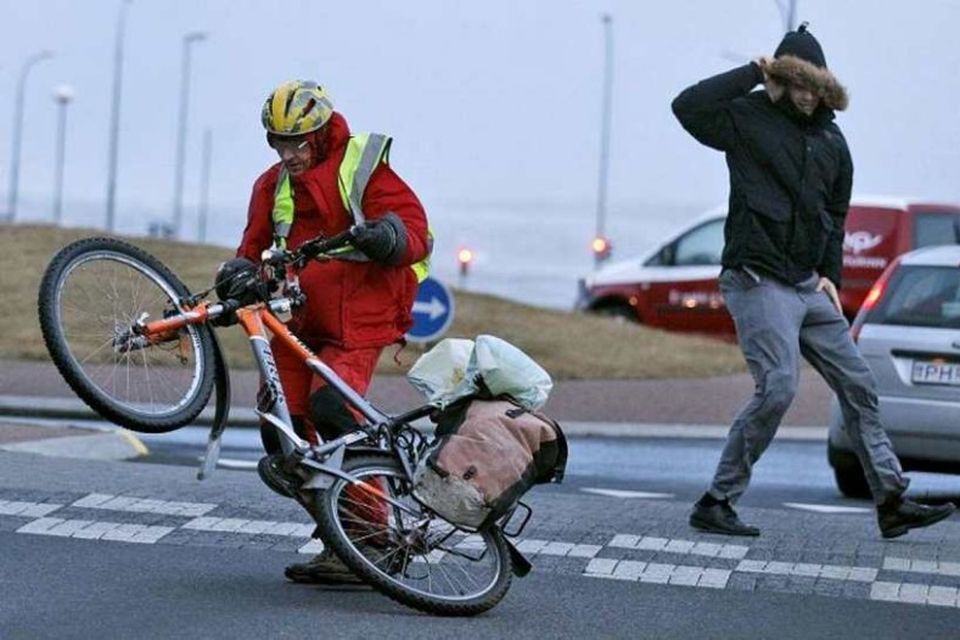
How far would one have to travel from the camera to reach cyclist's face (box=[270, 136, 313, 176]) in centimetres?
827

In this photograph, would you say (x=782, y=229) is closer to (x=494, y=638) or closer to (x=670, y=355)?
(x=494, y=638)

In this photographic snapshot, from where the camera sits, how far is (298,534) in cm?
965

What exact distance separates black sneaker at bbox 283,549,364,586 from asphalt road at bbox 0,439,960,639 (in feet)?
0.18

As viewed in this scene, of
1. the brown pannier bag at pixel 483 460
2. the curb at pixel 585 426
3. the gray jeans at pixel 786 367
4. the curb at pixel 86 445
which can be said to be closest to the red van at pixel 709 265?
the curb at pixel 585 426

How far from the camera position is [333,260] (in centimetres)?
838

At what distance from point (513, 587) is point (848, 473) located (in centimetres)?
591

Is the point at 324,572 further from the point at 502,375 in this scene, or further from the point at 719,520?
the point at 719,520

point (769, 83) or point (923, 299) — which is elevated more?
point (769, 83)

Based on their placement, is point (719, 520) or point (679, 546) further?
point (719, 520)

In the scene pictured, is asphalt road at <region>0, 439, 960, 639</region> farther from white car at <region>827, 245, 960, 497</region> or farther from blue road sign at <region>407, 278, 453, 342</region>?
blue road sign at <region>407, 278, 453, 342</region>

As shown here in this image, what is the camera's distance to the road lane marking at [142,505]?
398 inches

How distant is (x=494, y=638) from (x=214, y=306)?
4.51ft

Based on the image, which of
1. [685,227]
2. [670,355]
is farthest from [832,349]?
[685,227]

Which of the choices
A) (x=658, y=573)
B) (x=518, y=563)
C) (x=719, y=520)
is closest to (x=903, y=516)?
(x=719, y=520)
